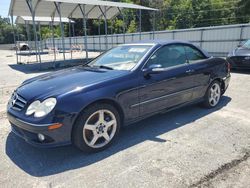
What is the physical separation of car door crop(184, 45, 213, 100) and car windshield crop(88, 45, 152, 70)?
1.04m

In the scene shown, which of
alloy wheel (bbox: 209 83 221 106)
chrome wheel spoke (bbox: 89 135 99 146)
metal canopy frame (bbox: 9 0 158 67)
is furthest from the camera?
metal canopy frame (bbox: 9 0 158 67)

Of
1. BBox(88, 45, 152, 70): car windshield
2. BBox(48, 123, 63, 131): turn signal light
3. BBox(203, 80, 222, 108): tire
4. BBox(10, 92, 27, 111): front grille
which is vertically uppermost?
BBox(88, 45, 152, 70): car windshield

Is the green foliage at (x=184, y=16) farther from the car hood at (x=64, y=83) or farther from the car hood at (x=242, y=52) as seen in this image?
the car hood at (x=64, y=83)

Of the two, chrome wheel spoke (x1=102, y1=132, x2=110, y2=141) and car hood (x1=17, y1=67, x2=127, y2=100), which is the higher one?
car hood (x1=17, y1=67, x2=127, y2=100)

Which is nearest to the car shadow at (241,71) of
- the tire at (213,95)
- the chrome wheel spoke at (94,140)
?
the tire at (213,95)

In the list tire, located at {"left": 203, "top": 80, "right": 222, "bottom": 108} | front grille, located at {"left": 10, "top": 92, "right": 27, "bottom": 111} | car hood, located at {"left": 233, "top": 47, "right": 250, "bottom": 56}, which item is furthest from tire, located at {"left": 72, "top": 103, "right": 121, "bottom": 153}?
car hood, located at {"left": 233, "top": 47, "right": 250, "bottom": 56}

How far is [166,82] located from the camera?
13.0 ft

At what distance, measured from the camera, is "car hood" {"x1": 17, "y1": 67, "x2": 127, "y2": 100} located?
308 centimetres

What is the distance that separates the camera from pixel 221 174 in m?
2.70

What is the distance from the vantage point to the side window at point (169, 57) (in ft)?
12.9

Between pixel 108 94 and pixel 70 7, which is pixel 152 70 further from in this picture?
pixel 70 7

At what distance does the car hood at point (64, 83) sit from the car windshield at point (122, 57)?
0.84 ft

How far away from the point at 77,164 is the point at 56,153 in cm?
47

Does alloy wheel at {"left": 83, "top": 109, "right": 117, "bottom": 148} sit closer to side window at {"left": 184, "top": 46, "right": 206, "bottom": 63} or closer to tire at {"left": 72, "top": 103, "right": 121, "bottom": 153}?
tire at {"left": 72, "top": 103, "right": 121, "bottom": 153}
